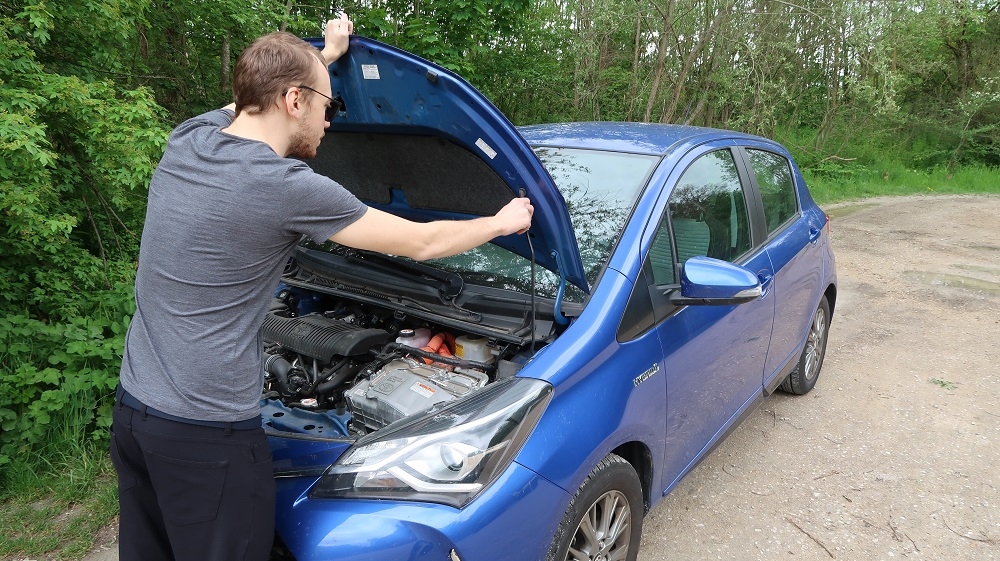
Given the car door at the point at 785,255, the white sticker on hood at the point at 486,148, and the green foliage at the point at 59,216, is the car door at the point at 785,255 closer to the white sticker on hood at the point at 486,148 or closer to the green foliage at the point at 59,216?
the white sticker on hood at the point at 486,148

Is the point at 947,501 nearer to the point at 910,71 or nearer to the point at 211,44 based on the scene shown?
the point at 211,44

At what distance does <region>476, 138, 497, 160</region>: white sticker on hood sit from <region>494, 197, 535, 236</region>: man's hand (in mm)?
157

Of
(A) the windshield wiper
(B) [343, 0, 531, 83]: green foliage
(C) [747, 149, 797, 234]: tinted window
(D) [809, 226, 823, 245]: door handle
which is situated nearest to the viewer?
(A) the windshield wiper

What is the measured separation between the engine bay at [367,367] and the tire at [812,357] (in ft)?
8.33

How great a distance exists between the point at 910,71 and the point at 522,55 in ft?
37.9

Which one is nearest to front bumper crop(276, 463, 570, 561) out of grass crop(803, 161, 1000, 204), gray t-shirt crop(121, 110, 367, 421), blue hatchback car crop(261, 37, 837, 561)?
blue hatchback car crop(261, 37, 837, 561)

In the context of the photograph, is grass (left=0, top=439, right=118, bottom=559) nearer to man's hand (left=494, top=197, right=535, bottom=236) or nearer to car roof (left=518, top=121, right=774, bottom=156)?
man's hand (left=494, top=197, right=535, bottom=236)

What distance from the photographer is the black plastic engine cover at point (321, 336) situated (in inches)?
96.0

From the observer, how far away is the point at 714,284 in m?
2.36

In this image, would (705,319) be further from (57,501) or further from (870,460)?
(57,501)

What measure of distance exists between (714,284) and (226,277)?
1.64 m

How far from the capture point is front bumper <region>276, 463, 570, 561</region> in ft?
5.41

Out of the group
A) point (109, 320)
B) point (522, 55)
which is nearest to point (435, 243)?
point (109, 320)

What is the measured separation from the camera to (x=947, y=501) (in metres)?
3.25
